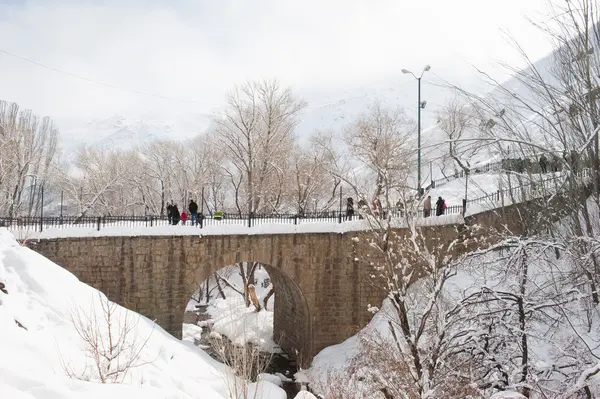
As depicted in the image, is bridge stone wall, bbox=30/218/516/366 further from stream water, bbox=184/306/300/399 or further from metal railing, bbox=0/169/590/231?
stream water, bbox=184/306/300/399

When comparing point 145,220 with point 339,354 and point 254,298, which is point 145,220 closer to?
point 339,354

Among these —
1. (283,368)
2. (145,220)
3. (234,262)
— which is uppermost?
(145,220)

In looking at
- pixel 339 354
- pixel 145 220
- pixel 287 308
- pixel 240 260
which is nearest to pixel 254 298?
pixel 287 308

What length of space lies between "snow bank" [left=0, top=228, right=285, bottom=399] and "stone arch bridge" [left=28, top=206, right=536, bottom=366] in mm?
4234

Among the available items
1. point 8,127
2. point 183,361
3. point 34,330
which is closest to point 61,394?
point 34,330

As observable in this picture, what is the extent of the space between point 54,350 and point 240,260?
9.26 metres

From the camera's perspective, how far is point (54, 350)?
6426mm

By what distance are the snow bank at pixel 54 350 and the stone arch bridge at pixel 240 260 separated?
423 cm

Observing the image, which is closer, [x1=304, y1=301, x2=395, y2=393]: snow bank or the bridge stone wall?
the bridge stone wall

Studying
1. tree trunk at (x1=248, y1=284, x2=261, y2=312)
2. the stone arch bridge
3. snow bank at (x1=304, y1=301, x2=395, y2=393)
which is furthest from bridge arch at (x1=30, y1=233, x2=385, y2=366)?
tree trunk at (x1=248, y1=284, x2=261, y2=312)

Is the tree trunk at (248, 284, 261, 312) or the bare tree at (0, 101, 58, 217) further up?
the bare tree at (0, 101, 58, 217)

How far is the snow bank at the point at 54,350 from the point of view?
489 cm

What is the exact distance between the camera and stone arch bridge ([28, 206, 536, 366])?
14117 mm

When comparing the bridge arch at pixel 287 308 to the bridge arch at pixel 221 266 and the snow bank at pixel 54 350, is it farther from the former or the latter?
the snow bank at pixel 54 350
